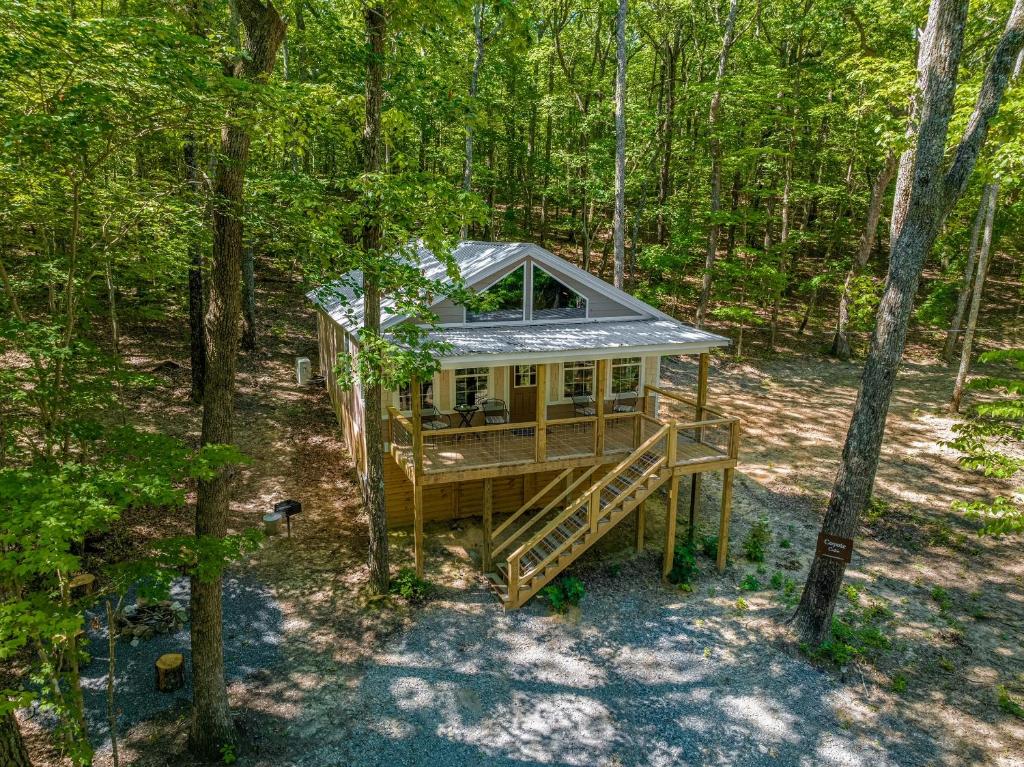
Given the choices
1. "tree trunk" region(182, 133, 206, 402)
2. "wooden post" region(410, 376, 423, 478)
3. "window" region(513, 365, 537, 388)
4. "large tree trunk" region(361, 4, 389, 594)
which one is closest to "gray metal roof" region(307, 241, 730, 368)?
"large tree trunk" region(361, 4, 389, 594)

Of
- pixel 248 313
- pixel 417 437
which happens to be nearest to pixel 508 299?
pixel 417 437

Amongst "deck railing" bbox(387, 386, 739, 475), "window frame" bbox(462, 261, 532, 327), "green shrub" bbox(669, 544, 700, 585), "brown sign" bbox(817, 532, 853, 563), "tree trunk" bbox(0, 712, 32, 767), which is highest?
"window frame" bbox(462, 261, 532, 327)

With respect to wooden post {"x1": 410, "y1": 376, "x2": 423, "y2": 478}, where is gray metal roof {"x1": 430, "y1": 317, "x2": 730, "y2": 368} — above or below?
above

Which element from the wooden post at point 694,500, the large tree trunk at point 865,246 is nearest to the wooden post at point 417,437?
the wooden post at point 694,500

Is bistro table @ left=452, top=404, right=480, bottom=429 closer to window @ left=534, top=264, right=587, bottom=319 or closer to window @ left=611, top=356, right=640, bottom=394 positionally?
window @ left=534, top=264, right=587, bottom=319

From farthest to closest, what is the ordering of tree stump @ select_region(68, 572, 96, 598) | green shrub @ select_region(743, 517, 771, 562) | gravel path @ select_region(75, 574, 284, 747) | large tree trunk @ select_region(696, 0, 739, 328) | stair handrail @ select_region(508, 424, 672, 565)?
large tree trunk @ select_region(696, 0, 739, 328) → green shrub @ select_region(743, 517, 771, 562) → stair handrail @ select_region(508, 424, 672, 565) → tree stump @ select_region(68, 572, 96, 598) → gravel path @ select_region(75, 574, 284, 747)

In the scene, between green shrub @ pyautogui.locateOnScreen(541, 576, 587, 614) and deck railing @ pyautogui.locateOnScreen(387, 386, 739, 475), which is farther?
deck railing @ pyautogui.locateOnScreen(387, 386, 739, 475)

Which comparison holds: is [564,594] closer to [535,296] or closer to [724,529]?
[724,529]
